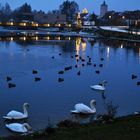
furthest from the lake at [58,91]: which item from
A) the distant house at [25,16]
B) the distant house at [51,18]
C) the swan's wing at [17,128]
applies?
the distant house at [25,16]

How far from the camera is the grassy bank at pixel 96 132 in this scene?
976 centimetres

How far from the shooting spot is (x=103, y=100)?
20062mm

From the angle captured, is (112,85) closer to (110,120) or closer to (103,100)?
(103,100)

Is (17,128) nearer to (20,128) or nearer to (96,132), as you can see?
(20,128)

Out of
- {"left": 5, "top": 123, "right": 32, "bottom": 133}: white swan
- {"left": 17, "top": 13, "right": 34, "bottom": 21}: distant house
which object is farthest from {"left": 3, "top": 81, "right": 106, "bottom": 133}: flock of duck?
{"left": 17, "top": 13, "right": 34, "bottom": 21}: distant house

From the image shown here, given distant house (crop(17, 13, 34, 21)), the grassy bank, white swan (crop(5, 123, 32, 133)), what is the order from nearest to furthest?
the grassy bank, white swan (crop(5, 123, 32, 133)), distant house (crop(17, 13, 34, 21))

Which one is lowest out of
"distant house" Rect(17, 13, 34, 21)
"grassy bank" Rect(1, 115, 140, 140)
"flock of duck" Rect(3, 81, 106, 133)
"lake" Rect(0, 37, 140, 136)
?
"lake" Rect(0, 37, 140, 136)

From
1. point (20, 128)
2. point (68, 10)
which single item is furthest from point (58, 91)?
point (68, 10)

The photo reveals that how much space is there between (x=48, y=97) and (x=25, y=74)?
7796 mm

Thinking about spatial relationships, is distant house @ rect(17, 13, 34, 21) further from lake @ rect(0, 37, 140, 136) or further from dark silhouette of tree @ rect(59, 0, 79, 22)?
lake @ rect(0, 37, 140, 136)

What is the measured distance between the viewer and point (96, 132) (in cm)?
1026

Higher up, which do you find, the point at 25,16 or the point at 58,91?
the point at 25,16

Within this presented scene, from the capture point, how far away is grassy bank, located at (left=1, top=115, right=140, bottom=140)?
976 cm

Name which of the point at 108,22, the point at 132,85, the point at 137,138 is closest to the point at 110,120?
the point at 137,138
